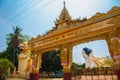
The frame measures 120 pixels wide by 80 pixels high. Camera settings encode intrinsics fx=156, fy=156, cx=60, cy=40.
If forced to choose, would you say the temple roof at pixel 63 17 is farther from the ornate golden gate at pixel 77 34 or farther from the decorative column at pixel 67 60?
the decorative column at pixel 67 60

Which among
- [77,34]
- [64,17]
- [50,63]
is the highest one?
[64,17]

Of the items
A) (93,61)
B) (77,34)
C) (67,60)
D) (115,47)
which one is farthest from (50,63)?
(115,47)

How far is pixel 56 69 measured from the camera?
29.3 meters

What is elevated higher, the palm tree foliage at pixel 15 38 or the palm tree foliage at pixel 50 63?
the palm tree foliage at pixel 15 38

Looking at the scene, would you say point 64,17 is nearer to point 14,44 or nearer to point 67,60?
point 67,60

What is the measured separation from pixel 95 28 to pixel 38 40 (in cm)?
551

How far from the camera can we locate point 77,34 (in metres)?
9.52

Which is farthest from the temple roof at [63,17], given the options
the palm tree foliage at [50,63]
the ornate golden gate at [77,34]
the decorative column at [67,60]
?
the palm tree foliage at [50,63]

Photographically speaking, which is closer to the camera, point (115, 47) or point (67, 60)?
point (115, 47)

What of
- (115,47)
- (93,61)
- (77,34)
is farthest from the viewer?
(93,61)

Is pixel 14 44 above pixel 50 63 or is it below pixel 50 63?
above

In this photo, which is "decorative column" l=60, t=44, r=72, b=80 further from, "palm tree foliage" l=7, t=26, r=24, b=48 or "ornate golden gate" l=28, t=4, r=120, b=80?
"palm tree foliage" l=7, t=26, r=24, b=48

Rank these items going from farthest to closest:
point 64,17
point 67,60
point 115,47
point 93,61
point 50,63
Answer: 1. point 50,63
2. point 93,61
3. point 64,17
4. point 67,60
5. point 115,47

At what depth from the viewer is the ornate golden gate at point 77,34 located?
7988 mm
